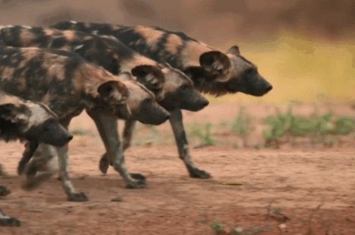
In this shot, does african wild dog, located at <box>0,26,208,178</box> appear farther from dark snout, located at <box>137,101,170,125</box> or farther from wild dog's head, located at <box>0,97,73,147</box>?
wild dog's head, located at <box>0,97,73,147</box>

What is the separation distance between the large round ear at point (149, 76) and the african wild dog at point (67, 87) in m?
0.24

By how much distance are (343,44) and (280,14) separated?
1.12 meters

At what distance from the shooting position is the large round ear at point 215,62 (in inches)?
335

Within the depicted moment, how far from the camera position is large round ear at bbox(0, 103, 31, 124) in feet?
22.0

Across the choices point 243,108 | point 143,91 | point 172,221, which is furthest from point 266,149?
point 172,221

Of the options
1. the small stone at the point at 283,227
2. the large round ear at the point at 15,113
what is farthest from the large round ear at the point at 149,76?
the small stone at the point at 283,227

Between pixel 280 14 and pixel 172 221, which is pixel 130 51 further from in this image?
pixel 280 14

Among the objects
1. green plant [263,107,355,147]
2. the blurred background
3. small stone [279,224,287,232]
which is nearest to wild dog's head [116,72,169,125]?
small stone [279,224,287,232]

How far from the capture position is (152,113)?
7.71 m

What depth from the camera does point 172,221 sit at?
21.9 ft

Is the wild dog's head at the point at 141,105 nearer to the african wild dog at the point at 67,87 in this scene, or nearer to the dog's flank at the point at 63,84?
the african wild dog at the point at 67,87

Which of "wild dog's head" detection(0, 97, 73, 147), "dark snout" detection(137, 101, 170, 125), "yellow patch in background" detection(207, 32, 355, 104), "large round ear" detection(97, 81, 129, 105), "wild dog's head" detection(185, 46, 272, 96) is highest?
"yellow patch in background" detection(207, 32, 355, 104)

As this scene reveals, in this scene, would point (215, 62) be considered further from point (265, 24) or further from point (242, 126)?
point (265, 24)

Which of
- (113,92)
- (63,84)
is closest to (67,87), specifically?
(63,84)
